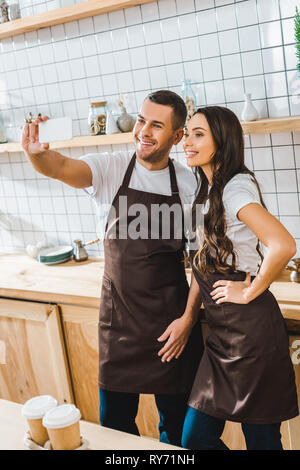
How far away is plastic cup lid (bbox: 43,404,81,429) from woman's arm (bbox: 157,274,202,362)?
2.49 ft

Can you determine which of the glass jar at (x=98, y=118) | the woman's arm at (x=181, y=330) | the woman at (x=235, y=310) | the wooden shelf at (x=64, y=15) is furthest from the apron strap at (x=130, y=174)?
the wooden shelf at (x=64, y=15)

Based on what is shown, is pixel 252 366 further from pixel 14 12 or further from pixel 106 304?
pixel 14 12

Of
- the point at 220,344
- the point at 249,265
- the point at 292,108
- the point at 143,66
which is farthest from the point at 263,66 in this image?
the point at 220,344

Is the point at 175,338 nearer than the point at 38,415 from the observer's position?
No

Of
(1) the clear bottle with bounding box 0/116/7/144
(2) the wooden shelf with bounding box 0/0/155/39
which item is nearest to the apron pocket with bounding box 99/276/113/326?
(2) the wooden shelf with bounding box 0/0/155/39

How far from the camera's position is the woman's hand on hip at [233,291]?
1.52 meters

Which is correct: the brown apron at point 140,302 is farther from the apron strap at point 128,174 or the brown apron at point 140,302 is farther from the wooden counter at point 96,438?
the wooden counter at point 96,438

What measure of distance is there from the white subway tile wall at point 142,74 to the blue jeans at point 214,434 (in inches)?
38.8

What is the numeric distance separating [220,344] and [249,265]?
269 mm

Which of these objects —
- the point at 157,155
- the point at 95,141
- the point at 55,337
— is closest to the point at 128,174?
the point at 157,155

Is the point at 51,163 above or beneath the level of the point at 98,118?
beneath

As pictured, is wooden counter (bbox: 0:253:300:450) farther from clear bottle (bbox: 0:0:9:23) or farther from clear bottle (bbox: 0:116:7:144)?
clear bottle (bbox: 0:0:9:23)

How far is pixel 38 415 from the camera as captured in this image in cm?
108

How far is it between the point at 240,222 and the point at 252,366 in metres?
0.44
